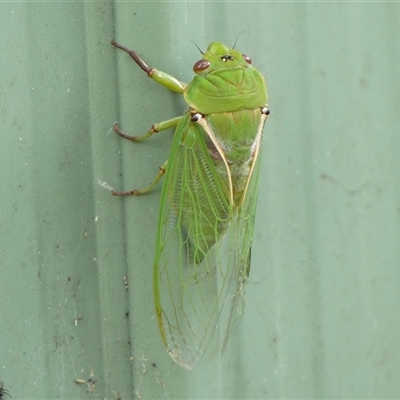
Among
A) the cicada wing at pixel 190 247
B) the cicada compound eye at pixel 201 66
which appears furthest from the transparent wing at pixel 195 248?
the cicada compound eye at pixel 201 66

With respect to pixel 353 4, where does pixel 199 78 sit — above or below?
below

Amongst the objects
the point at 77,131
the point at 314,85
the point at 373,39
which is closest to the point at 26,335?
the point at 77,131

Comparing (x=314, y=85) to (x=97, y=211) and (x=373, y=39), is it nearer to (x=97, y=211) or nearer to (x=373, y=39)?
(x=373, y=39)

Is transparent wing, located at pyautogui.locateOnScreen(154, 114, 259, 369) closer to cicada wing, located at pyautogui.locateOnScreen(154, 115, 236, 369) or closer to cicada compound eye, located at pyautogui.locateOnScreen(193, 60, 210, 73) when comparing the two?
cicada wing, located at pyautogui.locateOnScreen(154, 115, 236, 369)

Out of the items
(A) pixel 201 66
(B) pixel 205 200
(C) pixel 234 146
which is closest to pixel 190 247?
(B) pixel 205 200

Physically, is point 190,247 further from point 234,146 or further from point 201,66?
point 201,66

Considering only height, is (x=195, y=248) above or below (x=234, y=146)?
below

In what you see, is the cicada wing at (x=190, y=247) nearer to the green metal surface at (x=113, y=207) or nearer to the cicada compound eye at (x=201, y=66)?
the green metal surface at (x=113, y=207)

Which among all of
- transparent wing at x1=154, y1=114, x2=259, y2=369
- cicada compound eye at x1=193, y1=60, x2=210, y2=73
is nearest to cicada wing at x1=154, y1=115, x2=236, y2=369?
transparent wing at x1=154, y1=114, x2=259, y2=369
